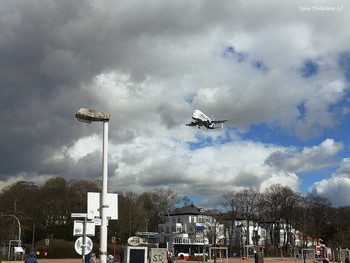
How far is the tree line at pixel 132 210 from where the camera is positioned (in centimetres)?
7344

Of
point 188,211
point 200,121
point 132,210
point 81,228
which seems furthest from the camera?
point 188,211

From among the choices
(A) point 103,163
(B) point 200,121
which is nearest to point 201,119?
(B) point 200,121

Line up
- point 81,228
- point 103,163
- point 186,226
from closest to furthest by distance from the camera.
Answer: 1. point 103,163
2. point 81,228
3. point 186,226

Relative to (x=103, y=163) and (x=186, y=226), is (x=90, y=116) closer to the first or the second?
(x=103, y=163)

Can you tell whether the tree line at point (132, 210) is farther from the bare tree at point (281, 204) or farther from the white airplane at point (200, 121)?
the white airplane at point (200, 121)

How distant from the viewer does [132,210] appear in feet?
273

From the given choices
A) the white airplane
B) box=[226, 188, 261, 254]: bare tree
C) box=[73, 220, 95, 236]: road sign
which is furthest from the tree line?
box=[73, 220, 95, 236]: road sign

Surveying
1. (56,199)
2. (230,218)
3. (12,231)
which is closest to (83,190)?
(56,199)

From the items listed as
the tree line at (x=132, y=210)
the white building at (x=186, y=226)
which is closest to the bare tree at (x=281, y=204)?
the tree line at (x=132, y=210)

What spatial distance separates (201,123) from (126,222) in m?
31.1

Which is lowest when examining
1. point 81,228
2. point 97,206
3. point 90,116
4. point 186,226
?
point 186,226

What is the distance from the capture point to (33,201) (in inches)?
3083

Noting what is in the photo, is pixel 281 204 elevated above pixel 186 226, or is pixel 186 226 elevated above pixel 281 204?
pixel 281 204

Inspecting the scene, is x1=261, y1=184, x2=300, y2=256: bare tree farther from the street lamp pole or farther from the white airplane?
the street lamp pole
